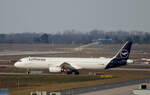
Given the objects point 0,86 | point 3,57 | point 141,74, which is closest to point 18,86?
point 0,86

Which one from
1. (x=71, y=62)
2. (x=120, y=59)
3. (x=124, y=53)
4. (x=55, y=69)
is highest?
(x=124, y=53)

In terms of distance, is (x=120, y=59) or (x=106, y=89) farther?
(x=120, y=59)

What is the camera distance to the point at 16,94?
62125mm

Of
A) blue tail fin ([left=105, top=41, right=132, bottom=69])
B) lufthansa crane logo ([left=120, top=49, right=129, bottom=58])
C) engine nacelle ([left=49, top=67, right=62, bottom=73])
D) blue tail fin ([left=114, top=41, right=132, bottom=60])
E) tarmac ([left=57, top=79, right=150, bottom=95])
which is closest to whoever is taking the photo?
tarmac ([left=57, top=79, right=150, bottom=95])

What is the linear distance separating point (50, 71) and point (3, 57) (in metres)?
58.7

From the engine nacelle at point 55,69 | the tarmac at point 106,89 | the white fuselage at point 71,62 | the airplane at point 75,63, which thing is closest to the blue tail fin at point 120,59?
the airplane at point 75,63

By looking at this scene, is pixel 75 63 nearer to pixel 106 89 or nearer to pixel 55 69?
pixel 55 69

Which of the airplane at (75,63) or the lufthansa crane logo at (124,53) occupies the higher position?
the lufthansa crane logo at (124,53)

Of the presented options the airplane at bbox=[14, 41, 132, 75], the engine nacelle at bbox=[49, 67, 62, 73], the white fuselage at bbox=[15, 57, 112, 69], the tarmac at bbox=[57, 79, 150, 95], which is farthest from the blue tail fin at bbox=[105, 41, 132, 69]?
the tarmac at bbox=[57, 79, 150, 95]

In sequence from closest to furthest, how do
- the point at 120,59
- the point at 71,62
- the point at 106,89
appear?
the point at 106,89, the point at 71,62, the point at 120,59

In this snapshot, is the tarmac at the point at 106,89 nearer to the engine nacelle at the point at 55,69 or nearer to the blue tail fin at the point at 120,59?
the blue tail fin at the point at 120,59

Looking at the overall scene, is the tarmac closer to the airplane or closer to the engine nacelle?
the airplane

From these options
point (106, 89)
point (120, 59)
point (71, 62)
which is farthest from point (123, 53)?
point (106, 89)

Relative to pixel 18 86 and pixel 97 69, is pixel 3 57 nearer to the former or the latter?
pixel 97 69
